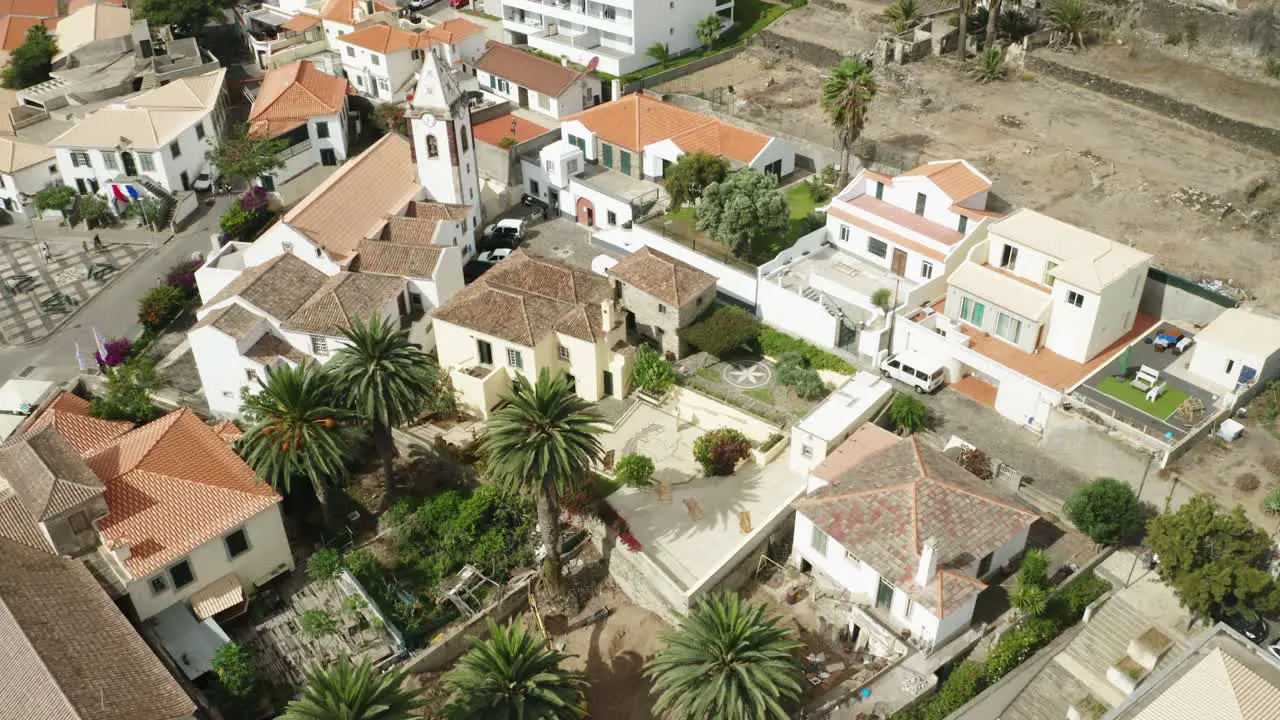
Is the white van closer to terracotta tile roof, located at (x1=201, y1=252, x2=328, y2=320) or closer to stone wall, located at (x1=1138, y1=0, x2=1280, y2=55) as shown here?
terracotta tile roof, located at (x1=201, y1=252, x2=328, y2=320)

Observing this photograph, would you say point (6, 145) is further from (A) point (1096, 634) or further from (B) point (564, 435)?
(A) point (1096, 634)

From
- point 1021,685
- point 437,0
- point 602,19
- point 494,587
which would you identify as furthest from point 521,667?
point 437,0

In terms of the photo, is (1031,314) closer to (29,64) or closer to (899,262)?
(899,262)

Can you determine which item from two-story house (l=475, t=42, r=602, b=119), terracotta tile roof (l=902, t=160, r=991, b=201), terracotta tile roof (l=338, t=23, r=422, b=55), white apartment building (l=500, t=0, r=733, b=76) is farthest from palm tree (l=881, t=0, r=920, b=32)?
terracotta tile roof (l=338, t=23, r=422, b=55)

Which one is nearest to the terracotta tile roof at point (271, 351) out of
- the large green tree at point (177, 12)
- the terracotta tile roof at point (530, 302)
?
the terracotta tile roof at point (530, 302)

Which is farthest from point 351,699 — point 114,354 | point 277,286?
point 114,354
